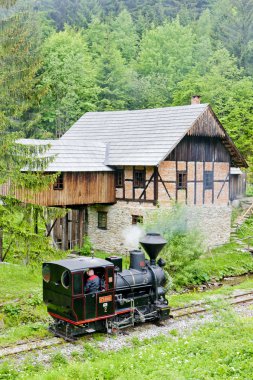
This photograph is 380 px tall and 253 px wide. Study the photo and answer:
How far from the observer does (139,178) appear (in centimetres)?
2366

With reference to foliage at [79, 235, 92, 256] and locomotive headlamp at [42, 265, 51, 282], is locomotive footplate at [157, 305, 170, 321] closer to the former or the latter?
locomotive headlamp at [42, 265, 51, 282]

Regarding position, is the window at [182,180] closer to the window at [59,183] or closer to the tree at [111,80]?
the window at [59,183]

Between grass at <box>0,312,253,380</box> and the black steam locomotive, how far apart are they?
0.92 m

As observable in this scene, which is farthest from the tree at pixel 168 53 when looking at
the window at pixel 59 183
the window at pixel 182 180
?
the window at pixel 59 183

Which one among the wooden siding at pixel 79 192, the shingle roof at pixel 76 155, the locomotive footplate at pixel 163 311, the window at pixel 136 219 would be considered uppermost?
the shingle roof at pixel 76 155

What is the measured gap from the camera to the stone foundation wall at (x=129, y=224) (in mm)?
23328

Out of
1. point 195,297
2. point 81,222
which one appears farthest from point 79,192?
point 195,297

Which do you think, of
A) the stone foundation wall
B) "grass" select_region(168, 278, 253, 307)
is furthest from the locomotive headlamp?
the stone foundation wall

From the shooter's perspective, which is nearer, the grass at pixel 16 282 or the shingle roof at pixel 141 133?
the grass at pixel 16 282

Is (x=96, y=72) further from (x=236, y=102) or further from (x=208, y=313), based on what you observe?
(x=208, y=313)

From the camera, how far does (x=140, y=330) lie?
12.4 metres

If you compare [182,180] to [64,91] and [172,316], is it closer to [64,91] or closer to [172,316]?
[172,316]

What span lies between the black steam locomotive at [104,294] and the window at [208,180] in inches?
470

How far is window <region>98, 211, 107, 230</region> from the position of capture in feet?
81.9
